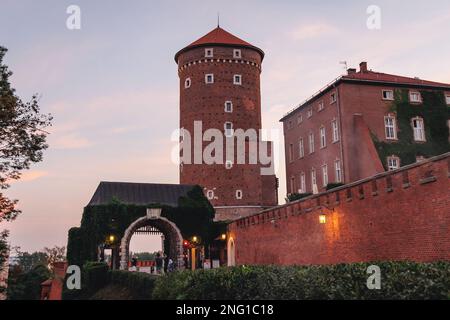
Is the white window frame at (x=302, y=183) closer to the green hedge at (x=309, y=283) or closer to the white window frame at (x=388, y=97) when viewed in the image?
the white window frame at (x=388, y=97)

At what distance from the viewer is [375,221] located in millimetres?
17672

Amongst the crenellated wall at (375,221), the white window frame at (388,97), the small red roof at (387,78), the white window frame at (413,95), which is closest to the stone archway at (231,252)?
the crenellated wall at (375,221)

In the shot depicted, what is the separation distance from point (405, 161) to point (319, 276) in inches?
975

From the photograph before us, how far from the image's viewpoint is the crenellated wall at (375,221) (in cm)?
1486

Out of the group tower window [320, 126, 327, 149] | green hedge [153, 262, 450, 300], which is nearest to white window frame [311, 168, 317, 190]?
tower window [320, 126, 327, 149]

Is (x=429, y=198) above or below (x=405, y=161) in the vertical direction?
below

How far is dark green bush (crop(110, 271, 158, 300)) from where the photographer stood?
62.1ft

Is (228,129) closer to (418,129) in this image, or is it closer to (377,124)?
(377,124)

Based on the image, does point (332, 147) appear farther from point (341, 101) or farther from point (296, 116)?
point (296, 116)

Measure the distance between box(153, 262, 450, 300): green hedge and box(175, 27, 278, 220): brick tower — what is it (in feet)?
98.1

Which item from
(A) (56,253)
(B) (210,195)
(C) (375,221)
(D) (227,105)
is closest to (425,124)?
(D) (227,105)
